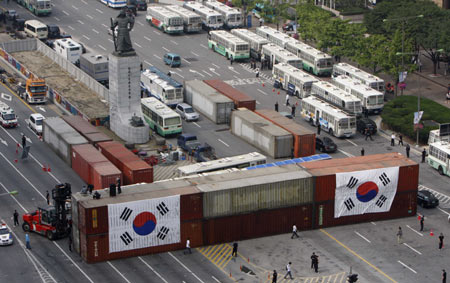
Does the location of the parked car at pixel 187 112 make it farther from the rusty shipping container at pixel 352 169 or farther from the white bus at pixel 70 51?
the rusty shipping container at pixel 352 169

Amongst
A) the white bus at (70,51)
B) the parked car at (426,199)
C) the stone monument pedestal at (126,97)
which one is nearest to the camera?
the parked car at (426,199)

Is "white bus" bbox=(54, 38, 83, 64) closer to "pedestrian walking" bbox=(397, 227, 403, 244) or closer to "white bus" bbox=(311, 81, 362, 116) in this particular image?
"white bus" bbox=(311, 81, 362, 116)

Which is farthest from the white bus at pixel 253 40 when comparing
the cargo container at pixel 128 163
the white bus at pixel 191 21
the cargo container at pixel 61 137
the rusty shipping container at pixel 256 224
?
the rusty shipping container at pixel 256 224

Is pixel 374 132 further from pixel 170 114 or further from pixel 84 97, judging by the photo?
pixel 84 97

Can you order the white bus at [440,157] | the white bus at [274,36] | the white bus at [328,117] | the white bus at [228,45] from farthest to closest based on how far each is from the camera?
the white bus at [274,36]
the white bus at [228,45]
the white bus at [328,117]
the white bus at [440,157]

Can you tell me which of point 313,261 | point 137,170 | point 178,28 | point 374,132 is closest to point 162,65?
point 178,28

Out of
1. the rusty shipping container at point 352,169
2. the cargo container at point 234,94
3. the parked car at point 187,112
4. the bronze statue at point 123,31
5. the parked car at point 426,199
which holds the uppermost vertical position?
the bronze statue at point 123,31

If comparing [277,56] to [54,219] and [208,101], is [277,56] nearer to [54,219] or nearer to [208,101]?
[208,101]
